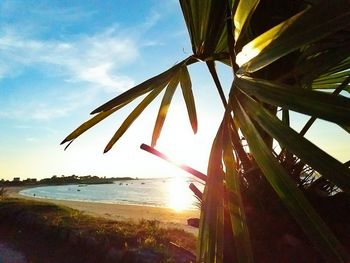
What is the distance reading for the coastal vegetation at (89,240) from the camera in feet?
22.9

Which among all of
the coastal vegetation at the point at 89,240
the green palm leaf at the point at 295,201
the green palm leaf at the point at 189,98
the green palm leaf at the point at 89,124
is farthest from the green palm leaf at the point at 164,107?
the coastal vegetation at the point at 89,240

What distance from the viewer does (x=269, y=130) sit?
921mm

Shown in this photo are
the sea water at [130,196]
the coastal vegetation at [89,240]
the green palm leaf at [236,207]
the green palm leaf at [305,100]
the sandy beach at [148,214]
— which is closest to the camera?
the green palm leaf at [305,100]

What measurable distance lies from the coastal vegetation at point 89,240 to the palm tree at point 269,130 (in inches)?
175

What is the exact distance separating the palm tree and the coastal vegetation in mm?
4439

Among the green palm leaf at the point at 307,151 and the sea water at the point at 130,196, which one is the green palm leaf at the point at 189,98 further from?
the sea water at the point at 130,196

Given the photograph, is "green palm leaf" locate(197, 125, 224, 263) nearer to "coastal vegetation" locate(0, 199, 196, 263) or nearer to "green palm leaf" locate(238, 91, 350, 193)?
"green palm leaf" locate(238, 91, 350, 193)

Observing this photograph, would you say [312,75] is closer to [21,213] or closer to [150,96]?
[150,96]

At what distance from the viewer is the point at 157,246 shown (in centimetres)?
714

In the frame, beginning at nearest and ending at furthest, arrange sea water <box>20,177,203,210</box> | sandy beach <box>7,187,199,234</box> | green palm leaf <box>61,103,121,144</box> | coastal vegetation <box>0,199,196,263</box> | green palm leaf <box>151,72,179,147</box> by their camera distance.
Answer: green palm leaf <box>61,103,121,144</box> < green palm leaf <box>151,72,179,147</box> < coastal vegetation <box>0,199,196,263</box> < sandy beach <box>7,187,199,234</box> < sea water <box>20,177,203,210</box>

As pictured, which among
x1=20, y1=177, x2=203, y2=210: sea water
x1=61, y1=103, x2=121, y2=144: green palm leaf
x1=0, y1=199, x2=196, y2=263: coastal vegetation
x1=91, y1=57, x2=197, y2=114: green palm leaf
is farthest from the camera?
x1=20, y1=177, x2=203, y2=210: sea water

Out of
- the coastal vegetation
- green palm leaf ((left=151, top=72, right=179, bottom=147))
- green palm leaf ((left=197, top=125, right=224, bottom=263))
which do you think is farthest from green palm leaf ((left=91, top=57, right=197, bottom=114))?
the coastal vegetation

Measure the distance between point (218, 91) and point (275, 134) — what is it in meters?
0.70

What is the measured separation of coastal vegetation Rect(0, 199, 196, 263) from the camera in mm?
6965
